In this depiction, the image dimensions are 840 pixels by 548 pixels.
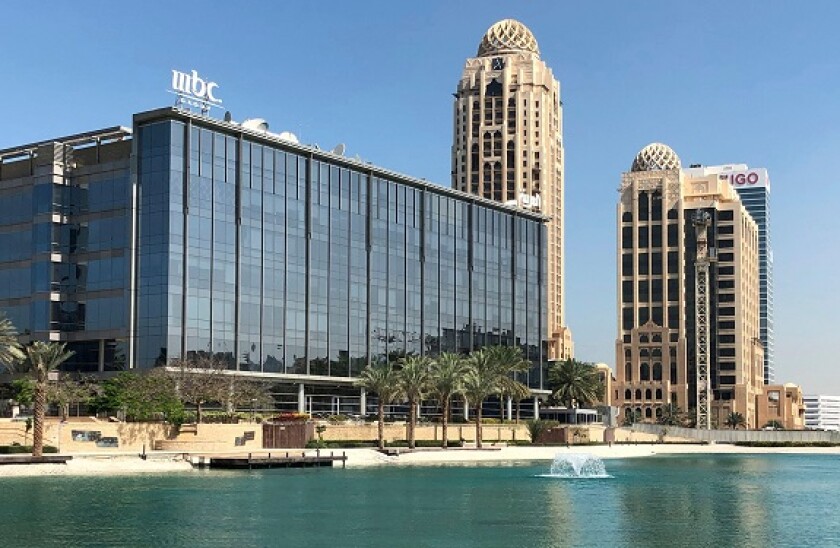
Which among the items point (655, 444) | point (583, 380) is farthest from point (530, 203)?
point (655, 444)

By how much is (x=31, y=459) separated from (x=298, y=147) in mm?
60634

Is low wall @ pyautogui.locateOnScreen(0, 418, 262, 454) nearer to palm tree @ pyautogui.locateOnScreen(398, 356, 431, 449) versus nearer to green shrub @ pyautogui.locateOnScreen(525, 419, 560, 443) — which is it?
palm tree @ pyautogui.locateOnScreen(398, 356, 431, 449)

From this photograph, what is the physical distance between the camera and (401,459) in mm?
122688

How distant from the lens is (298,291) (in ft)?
470

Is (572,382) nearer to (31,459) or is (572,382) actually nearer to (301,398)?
(301,398)

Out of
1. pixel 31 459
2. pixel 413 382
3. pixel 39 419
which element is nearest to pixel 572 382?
pixel 413 382

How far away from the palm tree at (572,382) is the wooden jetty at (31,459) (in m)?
107

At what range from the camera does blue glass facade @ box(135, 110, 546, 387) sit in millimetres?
128375

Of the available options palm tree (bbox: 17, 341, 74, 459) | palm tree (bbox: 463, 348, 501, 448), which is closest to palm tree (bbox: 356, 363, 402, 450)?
palm tree (bbox: 463, 348, 501, 448)

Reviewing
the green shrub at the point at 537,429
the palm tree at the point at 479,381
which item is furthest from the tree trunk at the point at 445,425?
the green shrub at the point at 537,429

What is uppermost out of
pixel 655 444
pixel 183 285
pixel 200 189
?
pixel 200 189

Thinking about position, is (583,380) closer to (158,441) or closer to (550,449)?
(550,449)

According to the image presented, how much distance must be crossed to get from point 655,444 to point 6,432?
11763cm

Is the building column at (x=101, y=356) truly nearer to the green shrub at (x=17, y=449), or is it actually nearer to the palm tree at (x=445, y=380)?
the green shrub at (x=17, y=449)
